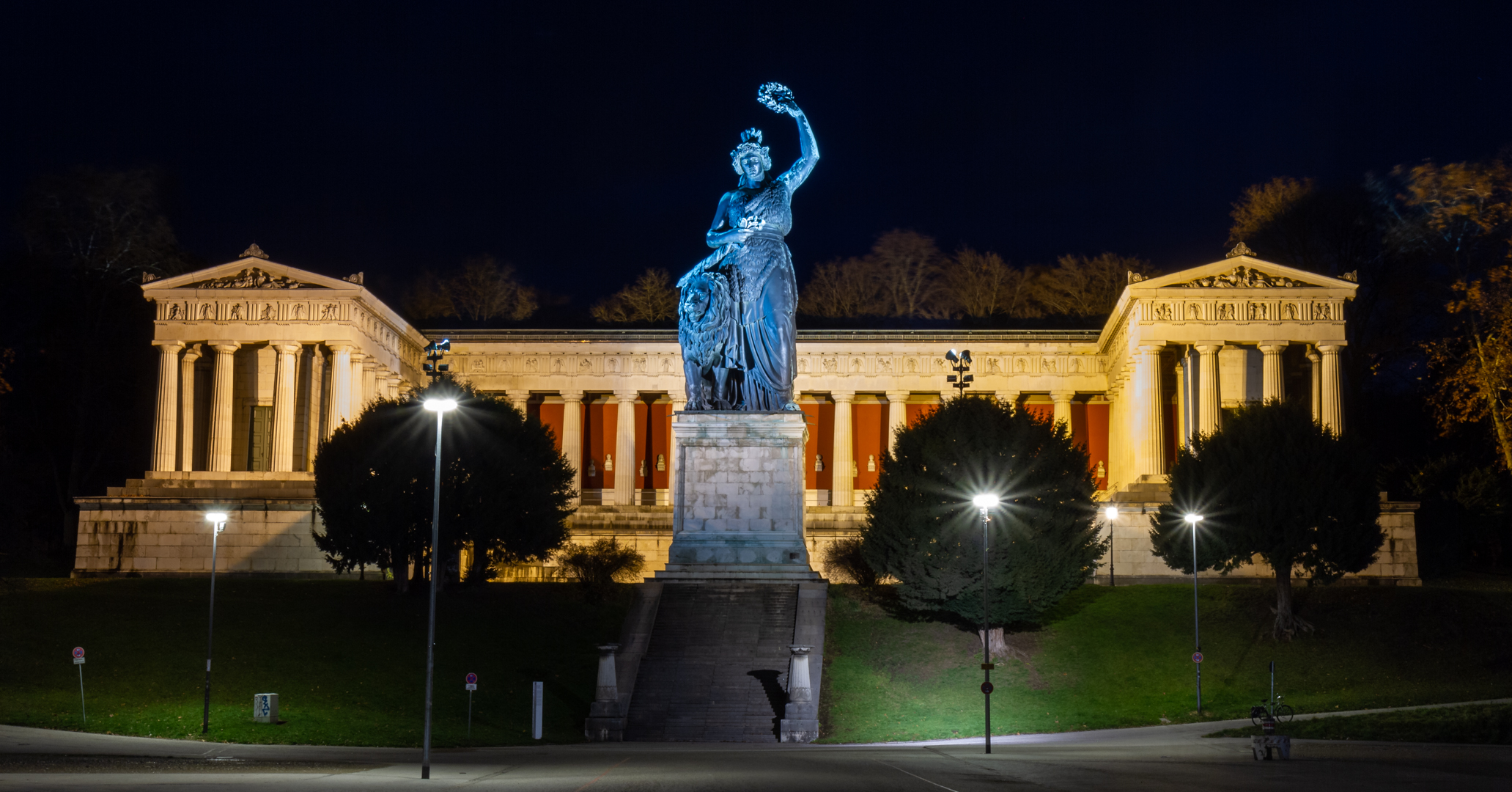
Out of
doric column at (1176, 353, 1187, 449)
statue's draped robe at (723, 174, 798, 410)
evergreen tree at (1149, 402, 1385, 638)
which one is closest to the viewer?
statue's draped robe at (723, 174, 798, 410)

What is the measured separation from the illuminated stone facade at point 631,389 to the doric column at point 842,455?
0.10 meters

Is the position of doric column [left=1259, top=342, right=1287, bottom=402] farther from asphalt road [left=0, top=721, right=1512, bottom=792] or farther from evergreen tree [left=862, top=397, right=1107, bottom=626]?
asphalt road [left=0, top=721, right=1512, bottom=792]

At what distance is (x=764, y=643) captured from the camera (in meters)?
33.1

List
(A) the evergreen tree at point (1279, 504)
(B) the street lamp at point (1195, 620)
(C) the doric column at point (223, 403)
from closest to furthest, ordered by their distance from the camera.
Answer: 1. (B) the street lamp at point (1195, 620)
2. (A) the evergreen tree at point (1279, 504)
3. (C) the doric column at point (223, 403)

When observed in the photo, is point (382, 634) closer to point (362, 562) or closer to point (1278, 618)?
→ point (362, 562)

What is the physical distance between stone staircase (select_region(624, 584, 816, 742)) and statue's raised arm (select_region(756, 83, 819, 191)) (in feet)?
33.1

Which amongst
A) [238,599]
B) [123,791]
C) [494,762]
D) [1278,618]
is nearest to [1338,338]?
[1278,618]

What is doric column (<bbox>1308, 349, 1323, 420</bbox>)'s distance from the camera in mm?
63156

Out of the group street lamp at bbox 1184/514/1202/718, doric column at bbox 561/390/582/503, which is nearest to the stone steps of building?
street lamp at bbox 1184/514/1202/718

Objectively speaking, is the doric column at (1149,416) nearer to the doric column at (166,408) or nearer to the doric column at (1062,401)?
the doric column at (1062,401)

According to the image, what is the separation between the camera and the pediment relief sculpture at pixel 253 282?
64812mm

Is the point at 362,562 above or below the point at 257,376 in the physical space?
below

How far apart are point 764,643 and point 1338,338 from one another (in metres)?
39.3

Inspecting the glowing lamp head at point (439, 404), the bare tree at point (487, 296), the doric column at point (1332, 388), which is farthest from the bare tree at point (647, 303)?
the glowing lamp head at point (439, 404)
